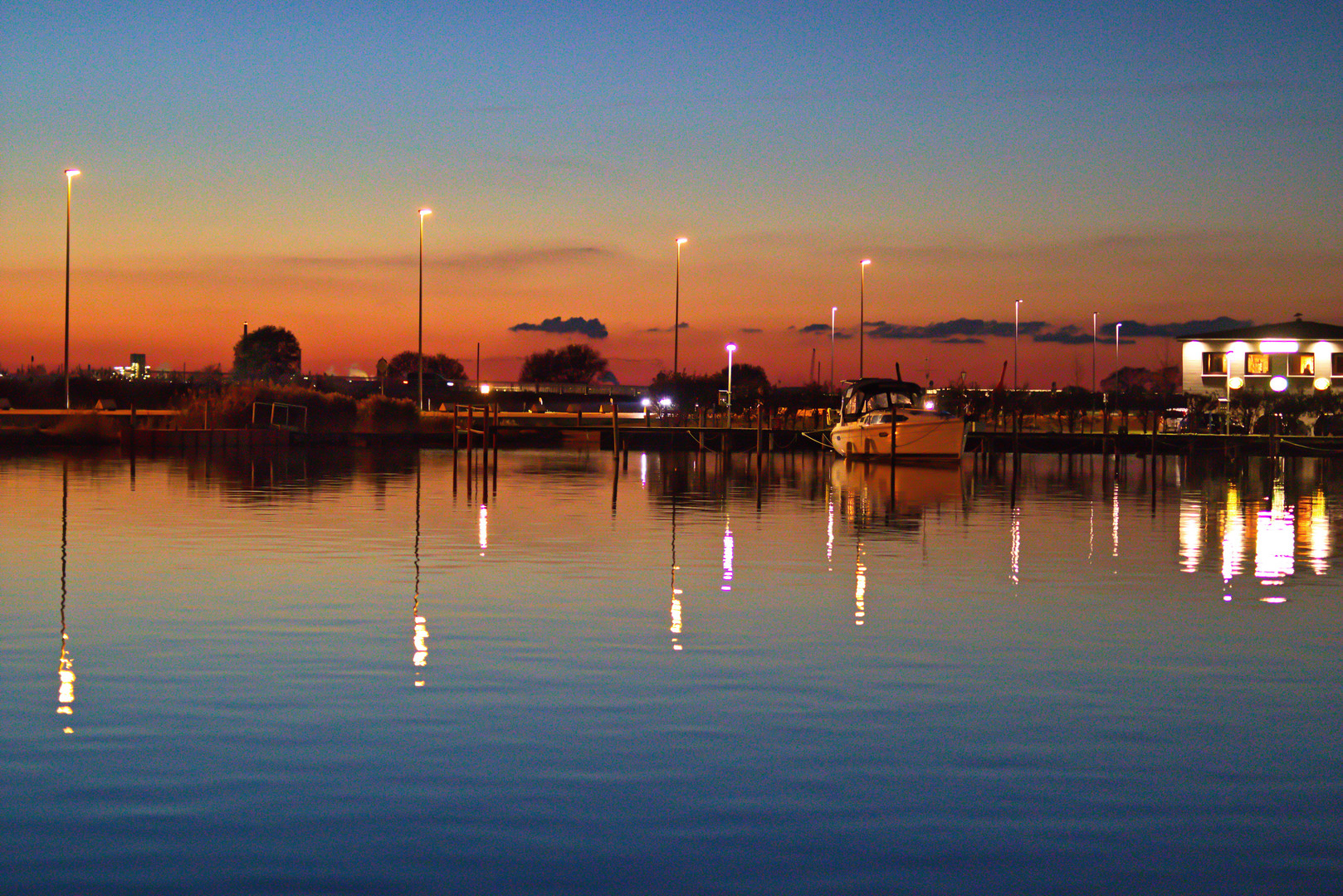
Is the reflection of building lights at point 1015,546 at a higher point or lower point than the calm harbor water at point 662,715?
higher

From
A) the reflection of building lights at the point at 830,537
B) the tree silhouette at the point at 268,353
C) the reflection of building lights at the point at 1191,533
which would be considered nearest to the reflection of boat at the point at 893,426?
the reflection of building lights at the point at 1191,533

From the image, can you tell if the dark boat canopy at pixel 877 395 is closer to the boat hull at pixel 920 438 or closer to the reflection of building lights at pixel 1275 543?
the boat hull at pixel 920 438

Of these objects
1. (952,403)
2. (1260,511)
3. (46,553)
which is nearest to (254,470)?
(46,553)

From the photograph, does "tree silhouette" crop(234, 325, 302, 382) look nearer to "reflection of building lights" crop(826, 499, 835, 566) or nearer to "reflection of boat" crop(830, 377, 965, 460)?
"reflection of boat" crop(830, 377, 965, 460)

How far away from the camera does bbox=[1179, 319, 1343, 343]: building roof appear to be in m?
92.5

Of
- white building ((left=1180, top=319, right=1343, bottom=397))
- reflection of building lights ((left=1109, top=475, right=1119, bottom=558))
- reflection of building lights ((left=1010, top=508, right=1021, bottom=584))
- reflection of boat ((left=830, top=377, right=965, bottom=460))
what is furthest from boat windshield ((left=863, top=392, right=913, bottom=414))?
white building ((left=1180, top=319, right=1343, bottom=397))

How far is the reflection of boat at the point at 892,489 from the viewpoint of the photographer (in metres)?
30.0

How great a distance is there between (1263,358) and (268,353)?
12040 cm

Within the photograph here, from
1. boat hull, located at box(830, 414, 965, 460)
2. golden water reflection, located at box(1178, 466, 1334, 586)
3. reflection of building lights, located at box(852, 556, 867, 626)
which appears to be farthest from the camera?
boat hull, located at box(830, 414, 965, 460)

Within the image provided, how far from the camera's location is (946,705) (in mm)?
9891

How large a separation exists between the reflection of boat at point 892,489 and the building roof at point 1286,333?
48572mm

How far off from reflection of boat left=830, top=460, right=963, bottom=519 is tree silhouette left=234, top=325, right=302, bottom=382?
10047cm

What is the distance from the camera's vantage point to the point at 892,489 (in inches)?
1484

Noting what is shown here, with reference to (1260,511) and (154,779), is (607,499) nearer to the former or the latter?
(1260,511)
